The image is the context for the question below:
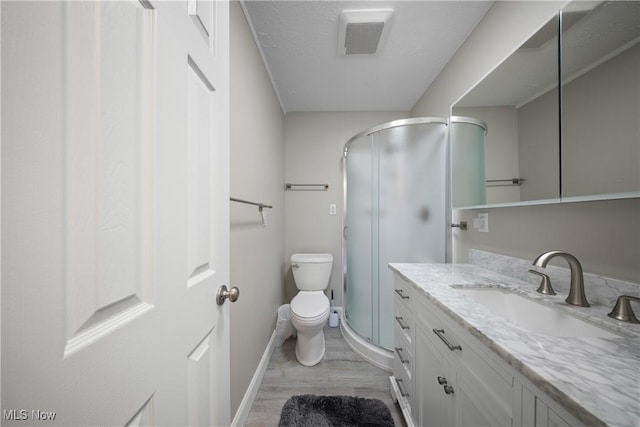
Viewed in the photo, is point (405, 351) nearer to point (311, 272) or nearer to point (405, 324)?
point (405, 324)

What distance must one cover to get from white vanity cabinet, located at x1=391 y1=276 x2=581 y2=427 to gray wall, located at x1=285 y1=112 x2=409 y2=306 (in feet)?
4.18

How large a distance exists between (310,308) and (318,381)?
0.47 metres

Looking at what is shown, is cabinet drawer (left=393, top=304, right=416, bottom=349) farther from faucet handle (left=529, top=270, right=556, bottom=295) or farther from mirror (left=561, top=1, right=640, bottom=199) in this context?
mirror (left=561, top=1, right=640, bottom=199)

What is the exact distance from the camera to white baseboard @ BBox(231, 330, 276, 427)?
1.19 meters

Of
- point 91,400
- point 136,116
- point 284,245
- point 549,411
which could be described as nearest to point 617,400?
point 549,411

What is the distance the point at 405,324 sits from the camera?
1.22 metres

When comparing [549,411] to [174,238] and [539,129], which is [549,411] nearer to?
[174,238]

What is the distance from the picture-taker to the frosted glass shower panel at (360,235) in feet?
6.38

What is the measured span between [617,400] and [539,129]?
1.00 meters

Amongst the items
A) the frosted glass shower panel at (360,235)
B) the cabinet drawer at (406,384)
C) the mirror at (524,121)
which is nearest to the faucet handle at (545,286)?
the mirror at (524,121)

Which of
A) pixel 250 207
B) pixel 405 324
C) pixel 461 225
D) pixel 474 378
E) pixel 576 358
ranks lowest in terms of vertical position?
pixel 405 324

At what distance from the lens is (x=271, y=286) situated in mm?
1937

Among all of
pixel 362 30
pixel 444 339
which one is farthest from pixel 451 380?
pixel 362 30

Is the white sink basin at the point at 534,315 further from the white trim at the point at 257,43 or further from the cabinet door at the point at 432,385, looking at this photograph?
the white trim at the point at 257,43
